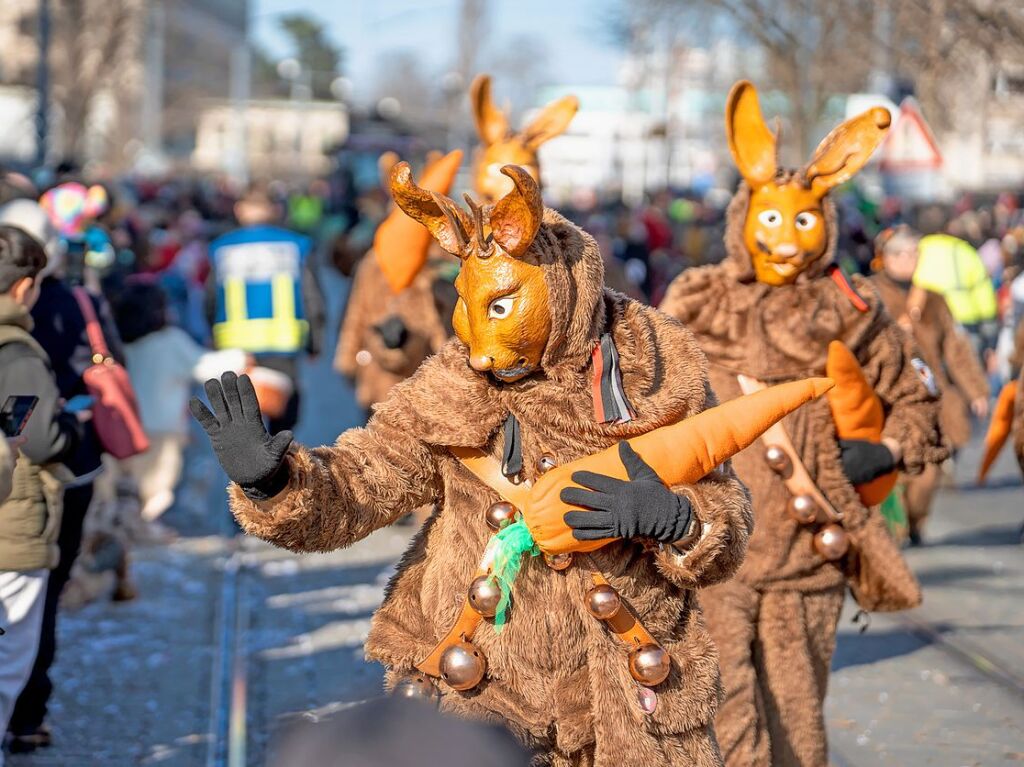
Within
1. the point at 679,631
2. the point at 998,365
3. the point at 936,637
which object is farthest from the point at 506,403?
the point at 998,365

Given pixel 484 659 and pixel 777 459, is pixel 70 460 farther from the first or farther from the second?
pixel 484 659

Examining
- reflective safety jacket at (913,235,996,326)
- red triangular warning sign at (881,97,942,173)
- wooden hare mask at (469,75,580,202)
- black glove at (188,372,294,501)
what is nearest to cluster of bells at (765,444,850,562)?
black glove at (188,372,294,501)

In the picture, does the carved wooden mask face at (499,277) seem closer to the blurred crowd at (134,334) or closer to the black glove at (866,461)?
the blurred crowd at (134,334)

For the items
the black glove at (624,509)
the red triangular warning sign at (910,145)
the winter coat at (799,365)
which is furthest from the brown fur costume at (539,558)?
the red triangular warning sign at (910,145)

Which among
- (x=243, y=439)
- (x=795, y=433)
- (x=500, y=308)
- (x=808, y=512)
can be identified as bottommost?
(x=808, y=512)

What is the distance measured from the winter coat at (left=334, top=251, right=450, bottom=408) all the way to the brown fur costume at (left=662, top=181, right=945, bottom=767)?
3.89 metres

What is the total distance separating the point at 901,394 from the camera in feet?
Result: 16.9

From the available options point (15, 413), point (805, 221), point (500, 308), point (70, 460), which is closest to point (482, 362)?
point (500, 308)

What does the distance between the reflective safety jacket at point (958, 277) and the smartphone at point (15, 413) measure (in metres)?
8.96

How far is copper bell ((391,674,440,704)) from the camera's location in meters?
3.27

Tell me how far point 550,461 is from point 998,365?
9910mm

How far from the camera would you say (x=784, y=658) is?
4883mm

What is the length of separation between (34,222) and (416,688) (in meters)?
3.25

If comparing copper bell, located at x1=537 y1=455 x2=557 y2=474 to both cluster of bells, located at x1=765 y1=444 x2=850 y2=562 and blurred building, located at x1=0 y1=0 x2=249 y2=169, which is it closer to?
cluster of bells, located at x1=765 y1=444 x2=850 y2=562
